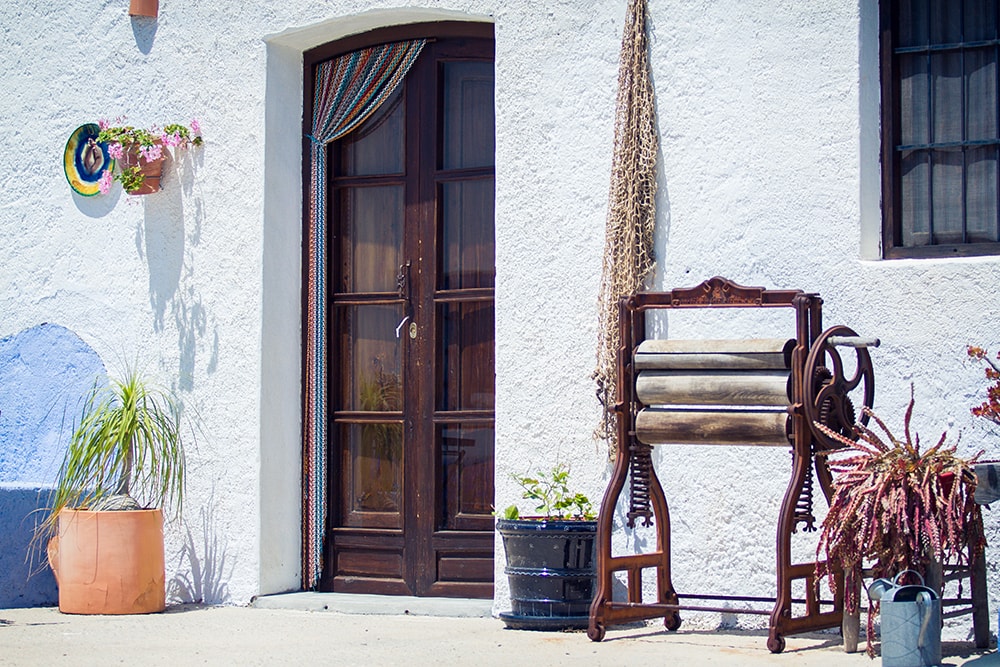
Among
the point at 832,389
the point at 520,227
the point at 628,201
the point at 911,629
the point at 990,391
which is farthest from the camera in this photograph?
the point at 520,227

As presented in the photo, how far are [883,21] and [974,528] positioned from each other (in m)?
2.08

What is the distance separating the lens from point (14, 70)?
7.11 meters

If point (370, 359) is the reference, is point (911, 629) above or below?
below

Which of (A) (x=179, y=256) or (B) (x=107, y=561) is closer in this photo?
(B) (x=107, y=561)

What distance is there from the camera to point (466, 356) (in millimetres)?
6363

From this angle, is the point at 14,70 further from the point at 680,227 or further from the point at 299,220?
the point at 680,227

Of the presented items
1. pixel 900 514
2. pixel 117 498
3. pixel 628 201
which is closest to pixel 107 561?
pixel 117 498

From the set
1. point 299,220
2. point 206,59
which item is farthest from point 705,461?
point 206,59

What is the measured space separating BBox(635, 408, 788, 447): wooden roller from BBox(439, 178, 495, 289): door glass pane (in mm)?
1511

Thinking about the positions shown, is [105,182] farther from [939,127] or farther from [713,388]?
[939,127]

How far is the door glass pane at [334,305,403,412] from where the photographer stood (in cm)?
654

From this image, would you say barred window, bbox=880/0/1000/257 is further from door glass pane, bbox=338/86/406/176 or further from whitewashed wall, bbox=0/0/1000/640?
door glass pane, bbox=338/86/406/176

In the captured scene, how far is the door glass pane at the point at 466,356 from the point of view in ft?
20.7

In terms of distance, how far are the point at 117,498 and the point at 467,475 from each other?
1558 millimetres
